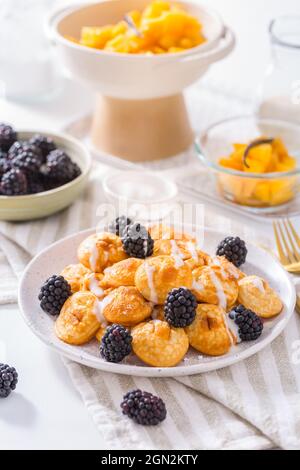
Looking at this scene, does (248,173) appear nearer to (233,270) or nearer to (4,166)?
(233,270)

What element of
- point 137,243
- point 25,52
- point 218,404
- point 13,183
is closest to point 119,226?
point 137,243

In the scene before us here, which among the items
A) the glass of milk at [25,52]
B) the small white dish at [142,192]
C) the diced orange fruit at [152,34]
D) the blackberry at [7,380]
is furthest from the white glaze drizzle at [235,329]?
the glass of milk at [25,52]

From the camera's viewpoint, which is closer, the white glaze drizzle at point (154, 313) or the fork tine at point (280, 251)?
the white glaze drizzle at point (154, 313)

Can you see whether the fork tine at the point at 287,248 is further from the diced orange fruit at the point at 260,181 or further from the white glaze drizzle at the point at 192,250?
the white glaze drizzle at the point at 192,250

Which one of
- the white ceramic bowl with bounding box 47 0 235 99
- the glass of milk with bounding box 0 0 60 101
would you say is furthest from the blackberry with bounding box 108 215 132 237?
the glass of milk with bounding box 0 0 60 101

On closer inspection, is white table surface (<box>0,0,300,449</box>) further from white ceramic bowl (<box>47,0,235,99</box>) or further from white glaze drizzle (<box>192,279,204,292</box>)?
white ceramic bowl (<box>47,0,235,99</box>)

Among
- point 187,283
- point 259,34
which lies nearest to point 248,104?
point 259,34
